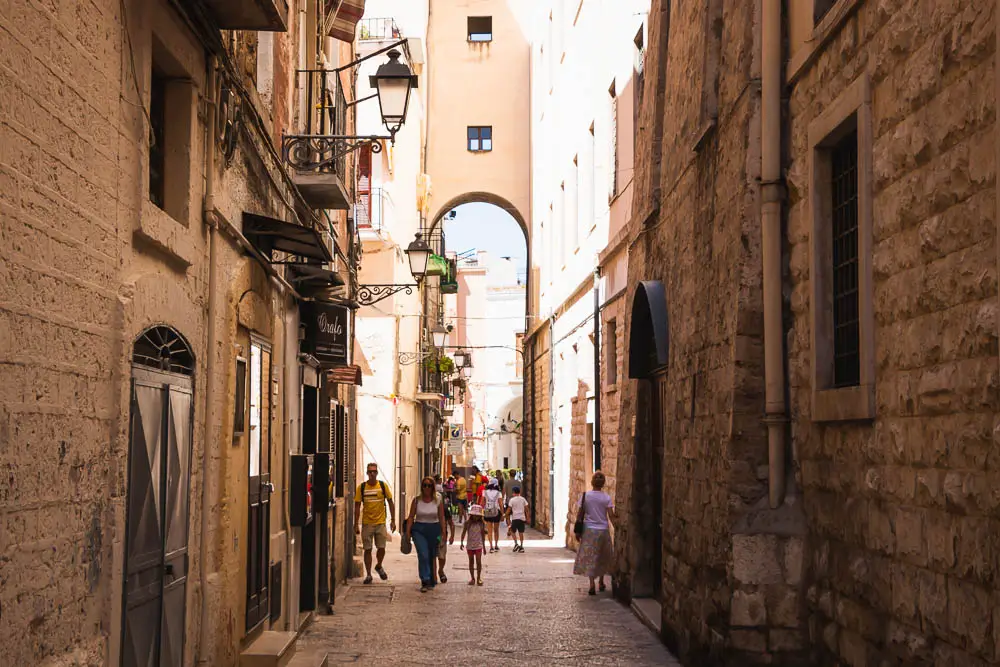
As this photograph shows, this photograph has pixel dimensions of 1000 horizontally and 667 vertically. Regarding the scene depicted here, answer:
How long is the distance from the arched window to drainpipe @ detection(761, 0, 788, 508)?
3691 mm

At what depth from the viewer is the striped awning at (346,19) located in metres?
15.0

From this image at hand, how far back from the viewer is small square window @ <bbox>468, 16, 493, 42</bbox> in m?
37.9

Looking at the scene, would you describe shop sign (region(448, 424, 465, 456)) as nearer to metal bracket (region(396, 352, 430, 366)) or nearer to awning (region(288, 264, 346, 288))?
metal bracket (region(396, 352, 430, 366))

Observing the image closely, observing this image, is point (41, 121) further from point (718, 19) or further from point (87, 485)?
point (718, 19)

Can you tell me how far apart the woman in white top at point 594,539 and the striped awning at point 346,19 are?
249 inches

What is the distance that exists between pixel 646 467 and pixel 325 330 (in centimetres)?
413

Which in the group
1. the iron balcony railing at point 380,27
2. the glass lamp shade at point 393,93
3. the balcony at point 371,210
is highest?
the iron balcony railing at point 380,27

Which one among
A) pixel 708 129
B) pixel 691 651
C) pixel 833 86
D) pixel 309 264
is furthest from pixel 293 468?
pixel 833 86

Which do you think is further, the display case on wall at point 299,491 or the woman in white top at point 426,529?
the woman in white top at point 426,529

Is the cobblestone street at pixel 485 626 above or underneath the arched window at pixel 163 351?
underneath

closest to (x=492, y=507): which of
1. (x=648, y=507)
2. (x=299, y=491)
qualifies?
(x=648, y=507)

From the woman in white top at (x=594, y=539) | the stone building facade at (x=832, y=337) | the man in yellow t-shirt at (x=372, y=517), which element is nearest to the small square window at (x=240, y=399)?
the stone building facade at (x=832, y=337)

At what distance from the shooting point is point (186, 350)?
7.06 m

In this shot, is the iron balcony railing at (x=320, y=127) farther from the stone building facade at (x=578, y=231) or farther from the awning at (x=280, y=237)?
the stone building facade at (x=578, y=231)
